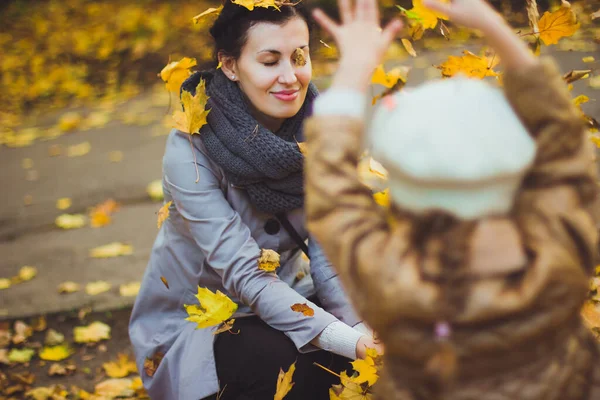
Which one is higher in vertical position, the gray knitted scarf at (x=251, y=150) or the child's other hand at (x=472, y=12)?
the child's other hand at (x=472, y=12)

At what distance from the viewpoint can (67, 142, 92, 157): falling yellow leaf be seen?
4980mm

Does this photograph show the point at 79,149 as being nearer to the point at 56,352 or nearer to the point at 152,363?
the point at 56,352

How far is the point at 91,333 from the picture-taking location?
2.80m

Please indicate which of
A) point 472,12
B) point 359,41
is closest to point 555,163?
point 472,12

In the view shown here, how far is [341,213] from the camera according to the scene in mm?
1051

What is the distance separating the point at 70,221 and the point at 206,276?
2.07m

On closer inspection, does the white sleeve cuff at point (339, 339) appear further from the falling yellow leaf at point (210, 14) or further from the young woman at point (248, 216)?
the falling yellow leaf at point (210, 14)

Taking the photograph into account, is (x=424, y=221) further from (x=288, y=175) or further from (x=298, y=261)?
(x=298, y=261)

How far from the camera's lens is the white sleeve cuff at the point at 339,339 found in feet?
5.77

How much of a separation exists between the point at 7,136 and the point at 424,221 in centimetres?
520

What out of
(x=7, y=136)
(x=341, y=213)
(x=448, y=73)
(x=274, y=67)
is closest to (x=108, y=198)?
(x=7, y=136)

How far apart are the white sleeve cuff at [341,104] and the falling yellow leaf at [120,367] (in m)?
1.87

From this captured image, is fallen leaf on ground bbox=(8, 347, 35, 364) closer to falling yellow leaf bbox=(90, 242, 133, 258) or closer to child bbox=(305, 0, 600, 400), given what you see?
falling yellow leaf bbox=(90, 242, 133, 258)

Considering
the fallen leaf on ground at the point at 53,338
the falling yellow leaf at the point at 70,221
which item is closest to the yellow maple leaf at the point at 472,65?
the fallen leaf on ground at the point at 53,338
